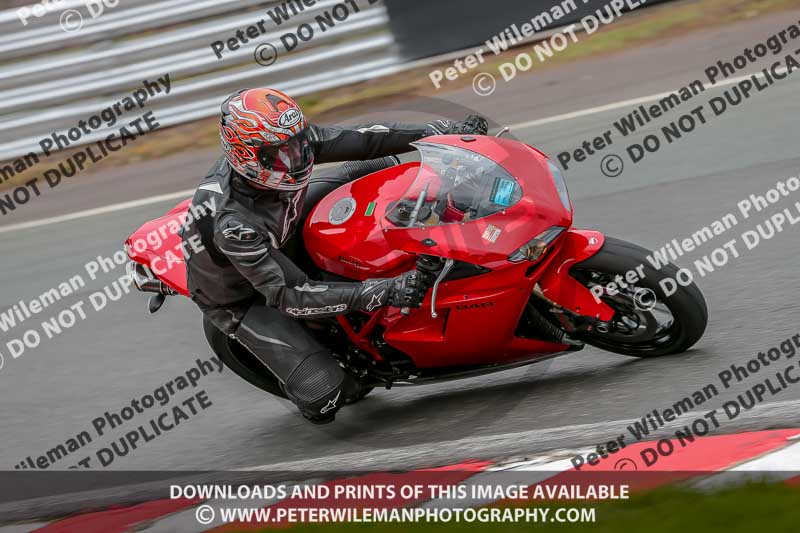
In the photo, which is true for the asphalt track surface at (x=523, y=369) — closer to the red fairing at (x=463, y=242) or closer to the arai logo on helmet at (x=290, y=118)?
the red fairing at (x=463, y=242)

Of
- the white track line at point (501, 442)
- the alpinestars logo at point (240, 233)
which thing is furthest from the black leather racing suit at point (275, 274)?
the white track line at point (501, 442)

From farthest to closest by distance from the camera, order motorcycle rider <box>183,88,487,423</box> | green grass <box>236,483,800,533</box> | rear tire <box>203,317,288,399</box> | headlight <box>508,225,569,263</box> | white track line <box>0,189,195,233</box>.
Result: white track line <box>0,189,195,233</box>, rear tire <box>203,317,288,399</box>, motorcycle rider <box>183,88,487,423</box>, headlight <box>508,225,569,263</box>, green grass <box>236,483,800,533</box>

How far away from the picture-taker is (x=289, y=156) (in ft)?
14.4

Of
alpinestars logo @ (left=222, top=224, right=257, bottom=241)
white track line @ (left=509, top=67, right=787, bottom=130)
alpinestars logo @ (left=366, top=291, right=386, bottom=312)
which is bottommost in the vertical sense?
white track line @ (left=509, top=67, right=787, bottom=130)

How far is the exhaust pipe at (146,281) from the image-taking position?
5.20 meters

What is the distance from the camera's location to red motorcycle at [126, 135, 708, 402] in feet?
14.1

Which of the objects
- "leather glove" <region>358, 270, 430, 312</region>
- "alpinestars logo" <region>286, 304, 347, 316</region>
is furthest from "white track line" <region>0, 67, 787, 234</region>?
"leather glove" <region>358, 270, 430, 312</region>

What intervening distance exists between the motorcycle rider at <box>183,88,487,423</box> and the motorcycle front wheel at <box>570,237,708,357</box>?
2.83ft

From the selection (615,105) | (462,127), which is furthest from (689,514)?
(615,105)

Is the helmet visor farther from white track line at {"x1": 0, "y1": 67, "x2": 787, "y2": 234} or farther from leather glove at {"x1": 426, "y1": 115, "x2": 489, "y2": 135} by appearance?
white track line at {"x1": 0, "y1": 67, "x2": 787, "y2": 234}

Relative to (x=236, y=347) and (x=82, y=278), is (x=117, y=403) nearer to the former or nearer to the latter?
(x=236, y=347)

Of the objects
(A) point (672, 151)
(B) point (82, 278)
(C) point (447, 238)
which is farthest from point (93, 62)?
(C) point (447, 238)

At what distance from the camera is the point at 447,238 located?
427 cm

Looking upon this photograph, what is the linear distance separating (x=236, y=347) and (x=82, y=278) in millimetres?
2737
